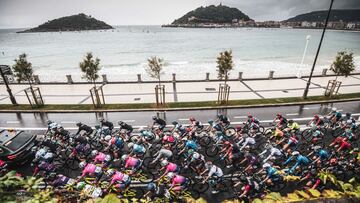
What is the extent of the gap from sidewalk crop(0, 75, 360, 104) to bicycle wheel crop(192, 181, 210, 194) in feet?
35.6

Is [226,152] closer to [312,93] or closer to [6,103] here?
[312,93]

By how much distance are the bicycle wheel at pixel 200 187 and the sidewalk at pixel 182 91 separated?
1086 cm

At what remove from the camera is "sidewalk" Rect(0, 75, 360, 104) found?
19594 millimetres

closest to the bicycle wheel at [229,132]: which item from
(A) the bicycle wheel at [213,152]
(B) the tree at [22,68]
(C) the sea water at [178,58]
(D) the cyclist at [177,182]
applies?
(A) the bicycle wheel at [213,152]

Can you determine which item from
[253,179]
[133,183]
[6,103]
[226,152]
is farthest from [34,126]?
[253,179]

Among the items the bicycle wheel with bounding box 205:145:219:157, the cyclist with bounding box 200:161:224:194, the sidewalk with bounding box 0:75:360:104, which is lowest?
the sidewalk with bounding box 0:75:360:104

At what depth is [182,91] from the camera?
70.4 ft

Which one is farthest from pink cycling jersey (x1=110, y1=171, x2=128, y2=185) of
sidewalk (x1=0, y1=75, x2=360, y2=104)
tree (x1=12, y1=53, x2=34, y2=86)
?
tree (x1=12, y1=53, x2=34, y2=86)

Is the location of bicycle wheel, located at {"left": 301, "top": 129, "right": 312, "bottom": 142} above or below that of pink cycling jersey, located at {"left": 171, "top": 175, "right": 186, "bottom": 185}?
below

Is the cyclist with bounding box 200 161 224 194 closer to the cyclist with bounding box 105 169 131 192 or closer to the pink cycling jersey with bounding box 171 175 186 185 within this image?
the pink cycling jersey with bounding box 171 175 186 185

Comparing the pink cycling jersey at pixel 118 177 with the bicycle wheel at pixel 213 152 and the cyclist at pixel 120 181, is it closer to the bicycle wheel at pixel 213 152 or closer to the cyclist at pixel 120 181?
the cyclist at pixel 120 181

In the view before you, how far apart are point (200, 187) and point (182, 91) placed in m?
13.8

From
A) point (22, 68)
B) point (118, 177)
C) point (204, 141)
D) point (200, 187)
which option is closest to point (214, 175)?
point (200, 187)

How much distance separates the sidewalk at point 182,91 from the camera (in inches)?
771
